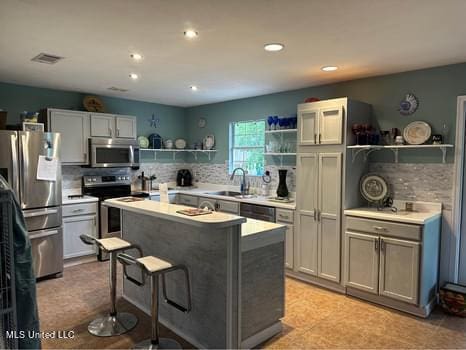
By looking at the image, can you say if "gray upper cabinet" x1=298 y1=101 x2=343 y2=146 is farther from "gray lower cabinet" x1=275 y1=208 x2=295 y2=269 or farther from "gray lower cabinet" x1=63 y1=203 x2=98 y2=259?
"gray lower cabinet" x1=63 y1=203 x2=98 y2=259

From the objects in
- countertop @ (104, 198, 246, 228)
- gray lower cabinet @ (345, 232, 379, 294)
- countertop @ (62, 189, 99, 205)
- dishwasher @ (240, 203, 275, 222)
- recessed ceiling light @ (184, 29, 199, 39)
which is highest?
recessed ceiling light @ (184, 29, 199, 39)

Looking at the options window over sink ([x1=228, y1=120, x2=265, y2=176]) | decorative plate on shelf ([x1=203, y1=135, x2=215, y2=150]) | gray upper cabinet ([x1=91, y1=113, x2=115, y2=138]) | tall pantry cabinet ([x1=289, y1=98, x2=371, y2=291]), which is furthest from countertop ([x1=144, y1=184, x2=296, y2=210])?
gray upper cabinet ([x1=91, y1=113, x2=115, y2=138])

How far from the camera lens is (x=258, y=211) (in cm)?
427

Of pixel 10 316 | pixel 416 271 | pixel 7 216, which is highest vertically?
pixel 7 216

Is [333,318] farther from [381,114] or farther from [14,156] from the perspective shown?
[14,156]

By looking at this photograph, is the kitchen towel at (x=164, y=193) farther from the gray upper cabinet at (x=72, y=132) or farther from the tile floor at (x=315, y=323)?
the gray upper cabinet at (x=72, y=132)

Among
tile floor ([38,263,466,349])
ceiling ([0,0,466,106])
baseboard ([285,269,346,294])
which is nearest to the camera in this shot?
ceiling ([0,0,466,106])

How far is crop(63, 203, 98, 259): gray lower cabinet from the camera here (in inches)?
170

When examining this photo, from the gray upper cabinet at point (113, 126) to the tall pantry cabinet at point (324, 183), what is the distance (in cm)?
275

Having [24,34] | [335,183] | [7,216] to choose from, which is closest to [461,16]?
[335,183]

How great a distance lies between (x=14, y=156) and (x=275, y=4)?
324cm

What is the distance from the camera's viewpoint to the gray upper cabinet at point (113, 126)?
4.84 m

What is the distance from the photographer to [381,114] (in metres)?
3.80

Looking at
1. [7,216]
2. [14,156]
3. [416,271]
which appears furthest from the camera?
[14,156]
